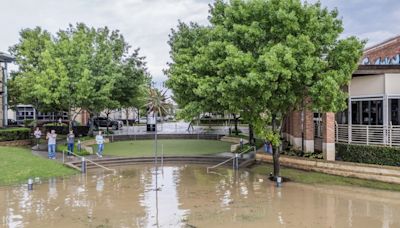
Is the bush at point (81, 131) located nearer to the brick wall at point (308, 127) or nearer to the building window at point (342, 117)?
the brick wall at point (308, 127)

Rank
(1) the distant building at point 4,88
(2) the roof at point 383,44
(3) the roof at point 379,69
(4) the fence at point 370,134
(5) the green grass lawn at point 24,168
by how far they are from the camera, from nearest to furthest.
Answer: (4) the fence at point 370,134, (5) the green grass lawn at point 24,168, (3) the roof at point 379,69, (2) the roof at point 383,44, (1) the distant building at point 4,88

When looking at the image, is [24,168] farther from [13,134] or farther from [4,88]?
[4,88]

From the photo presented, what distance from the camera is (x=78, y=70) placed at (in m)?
25.7

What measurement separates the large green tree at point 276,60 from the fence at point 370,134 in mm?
3023

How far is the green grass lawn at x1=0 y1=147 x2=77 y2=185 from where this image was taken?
17281 mm

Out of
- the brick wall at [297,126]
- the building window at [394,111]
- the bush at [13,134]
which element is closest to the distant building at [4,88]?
the bush at [13,134]

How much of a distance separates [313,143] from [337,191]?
248 inches

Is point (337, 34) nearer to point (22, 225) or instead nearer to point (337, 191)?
point (337, 191)

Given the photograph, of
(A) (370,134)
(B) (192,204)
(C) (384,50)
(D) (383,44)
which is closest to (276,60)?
(B) (192,204)

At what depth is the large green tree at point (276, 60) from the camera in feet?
46.0

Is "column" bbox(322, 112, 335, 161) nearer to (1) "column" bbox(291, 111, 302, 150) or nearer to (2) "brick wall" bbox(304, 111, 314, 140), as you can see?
(2) "brick wall" bbox(304, 111, 314, 140)

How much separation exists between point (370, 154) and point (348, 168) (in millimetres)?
1112

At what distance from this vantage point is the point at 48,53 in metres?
25.4

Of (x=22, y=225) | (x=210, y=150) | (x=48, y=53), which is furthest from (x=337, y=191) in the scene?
(x=48, y=53)
